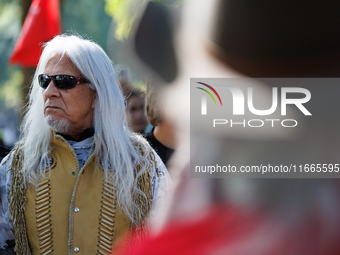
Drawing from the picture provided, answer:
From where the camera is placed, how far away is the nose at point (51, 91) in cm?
174

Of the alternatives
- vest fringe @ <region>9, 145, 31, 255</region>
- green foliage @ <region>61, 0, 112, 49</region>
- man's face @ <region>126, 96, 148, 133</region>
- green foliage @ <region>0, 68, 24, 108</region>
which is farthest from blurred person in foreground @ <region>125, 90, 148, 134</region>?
green foliage @ <region>0, 68, 24, 108</region>

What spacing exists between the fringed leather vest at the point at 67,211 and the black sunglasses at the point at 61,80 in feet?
0.80

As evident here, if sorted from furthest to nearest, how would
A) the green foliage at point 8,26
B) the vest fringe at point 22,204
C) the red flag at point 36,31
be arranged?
the green foliage at point 8,26
the red flag at point 36,31
the vest fringe at point 22,204

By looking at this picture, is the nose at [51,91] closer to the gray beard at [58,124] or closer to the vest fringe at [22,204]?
the gray beard at [58,124]

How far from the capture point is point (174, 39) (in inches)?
32.9

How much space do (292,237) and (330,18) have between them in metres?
0.35

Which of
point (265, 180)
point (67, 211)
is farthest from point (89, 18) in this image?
point (265, 180)

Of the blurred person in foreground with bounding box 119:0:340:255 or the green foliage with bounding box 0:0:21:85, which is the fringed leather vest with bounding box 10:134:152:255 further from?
the green foliage with bounding box 0:0:21:85

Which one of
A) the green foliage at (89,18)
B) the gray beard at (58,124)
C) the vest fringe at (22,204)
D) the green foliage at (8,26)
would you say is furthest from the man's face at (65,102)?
the green foliage at (89,18)

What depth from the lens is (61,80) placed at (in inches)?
69.1

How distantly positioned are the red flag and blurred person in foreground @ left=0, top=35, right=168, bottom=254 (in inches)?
68.9

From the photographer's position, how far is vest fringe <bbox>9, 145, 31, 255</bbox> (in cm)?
162

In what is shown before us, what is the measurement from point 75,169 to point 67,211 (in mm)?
185

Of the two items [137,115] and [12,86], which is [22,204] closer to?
[137,115]
